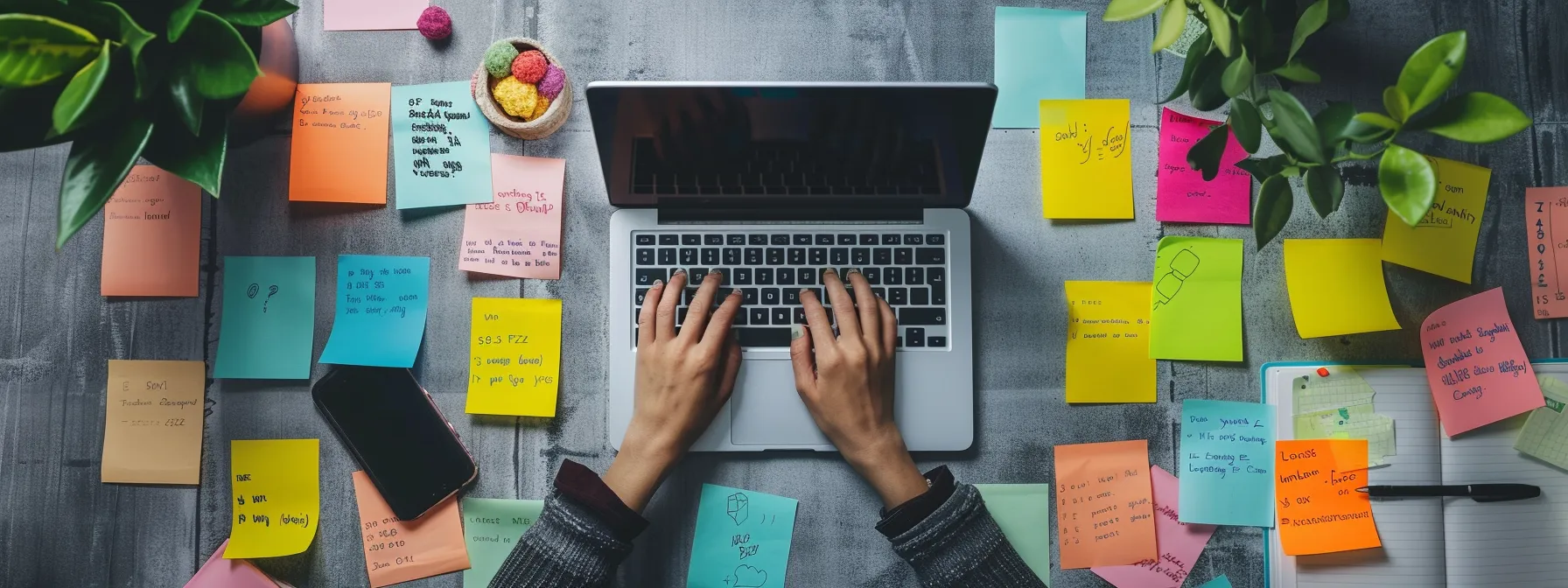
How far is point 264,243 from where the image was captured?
1.00m

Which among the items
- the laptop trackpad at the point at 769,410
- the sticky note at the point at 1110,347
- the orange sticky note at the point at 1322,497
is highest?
the sticky note at the point at 1110,347

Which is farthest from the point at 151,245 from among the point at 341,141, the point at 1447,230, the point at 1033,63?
the point at 1447,230

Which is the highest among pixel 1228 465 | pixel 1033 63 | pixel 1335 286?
pixel 1033 63

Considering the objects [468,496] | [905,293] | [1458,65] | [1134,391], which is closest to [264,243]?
[468,496]

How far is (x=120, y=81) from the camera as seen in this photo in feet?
2.41

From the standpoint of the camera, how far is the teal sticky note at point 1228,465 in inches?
38.7

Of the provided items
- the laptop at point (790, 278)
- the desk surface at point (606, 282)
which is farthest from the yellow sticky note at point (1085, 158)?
the laptop at point (790, 278)

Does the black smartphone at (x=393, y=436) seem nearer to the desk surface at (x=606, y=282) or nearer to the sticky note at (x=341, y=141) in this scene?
the desk surface at (x=606, y=282)

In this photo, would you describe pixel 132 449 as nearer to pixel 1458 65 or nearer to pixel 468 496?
pixel 468 496

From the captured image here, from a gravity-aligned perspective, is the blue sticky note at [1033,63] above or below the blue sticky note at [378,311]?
above

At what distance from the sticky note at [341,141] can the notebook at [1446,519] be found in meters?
1.30

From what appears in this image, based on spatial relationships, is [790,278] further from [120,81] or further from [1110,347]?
[120,81]

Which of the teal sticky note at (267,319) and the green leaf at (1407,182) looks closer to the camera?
the green leaf at (1407,182)

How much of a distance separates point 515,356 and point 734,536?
1.22 ft
